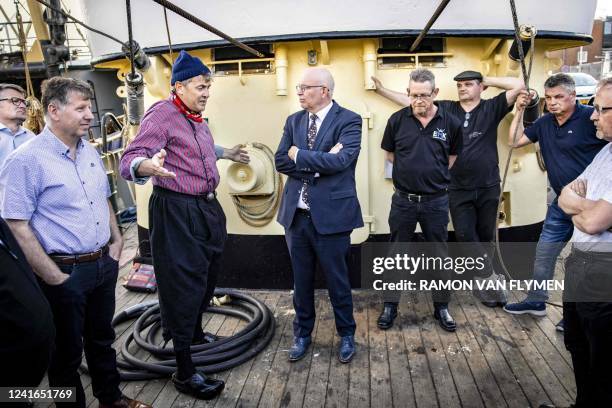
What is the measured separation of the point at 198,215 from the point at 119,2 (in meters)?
2.61

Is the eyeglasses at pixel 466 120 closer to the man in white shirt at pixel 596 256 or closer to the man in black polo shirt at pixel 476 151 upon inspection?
the man in black polo shirt at pixel 476 151

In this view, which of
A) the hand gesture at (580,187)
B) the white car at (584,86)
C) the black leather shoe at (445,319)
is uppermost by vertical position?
the white car at (584,86)

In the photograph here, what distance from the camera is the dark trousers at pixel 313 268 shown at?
3.24 meters

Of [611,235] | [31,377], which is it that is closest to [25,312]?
[31,377]

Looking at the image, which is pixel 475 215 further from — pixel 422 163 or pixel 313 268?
pixel 313 268

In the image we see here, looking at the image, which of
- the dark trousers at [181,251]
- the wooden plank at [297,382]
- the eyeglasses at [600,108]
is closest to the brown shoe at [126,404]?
the dark trousers at [181,251]

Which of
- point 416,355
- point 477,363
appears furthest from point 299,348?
point 477,363

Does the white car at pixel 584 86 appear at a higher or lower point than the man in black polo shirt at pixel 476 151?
higher

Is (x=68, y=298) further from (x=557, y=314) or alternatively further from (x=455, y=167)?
(x=557, y=314)

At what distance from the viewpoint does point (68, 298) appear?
2.33 meters

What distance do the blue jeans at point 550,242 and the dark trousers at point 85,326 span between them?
304 cm

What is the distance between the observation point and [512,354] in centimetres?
328

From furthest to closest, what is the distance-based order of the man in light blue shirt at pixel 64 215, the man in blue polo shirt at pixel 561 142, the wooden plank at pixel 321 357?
the man in blue polo shirt at pixel 561 142, the wooden plank at pixel 321 357, the man in light blue shirt at pixel 64 215

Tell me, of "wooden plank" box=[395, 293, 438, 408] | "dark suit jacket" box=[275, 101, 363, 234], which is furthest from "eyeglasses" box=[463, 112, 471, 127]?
"wooden plank" box=[395, 293, 438, 408]
